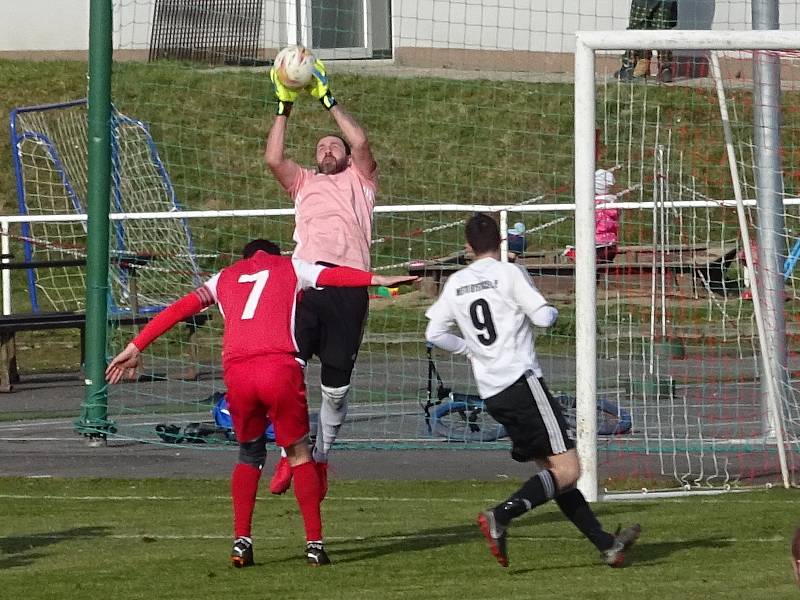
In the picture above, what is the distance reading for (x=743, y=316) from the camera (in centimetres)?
1348

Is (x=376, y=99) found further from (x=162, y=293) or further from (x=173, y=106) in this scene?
(x=162, y=293)

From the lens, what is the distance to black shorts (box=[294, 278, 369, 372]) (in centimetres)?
944

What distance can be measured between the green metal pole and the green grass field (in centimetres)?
138

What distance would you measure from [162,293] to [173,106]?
3.07 metres

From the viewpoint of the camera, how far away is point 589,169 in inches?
400

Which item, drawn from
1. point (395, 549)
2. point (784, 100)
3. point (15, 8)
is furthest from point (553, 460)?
point (15, 8)

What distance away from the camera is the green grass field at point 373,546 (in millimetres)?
7449

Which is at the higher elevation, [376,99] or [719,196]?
[376,99]

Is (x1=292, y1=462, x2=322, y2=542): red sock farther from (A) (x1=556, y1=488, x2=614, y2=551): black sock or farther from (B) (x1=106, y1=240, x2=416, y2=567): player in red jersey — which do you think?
(A) (x1=556, y1=488, x2=614, y2=551): black sock

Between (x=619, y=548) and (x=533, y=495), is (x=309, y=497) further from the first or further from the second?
(x=619, y=548)

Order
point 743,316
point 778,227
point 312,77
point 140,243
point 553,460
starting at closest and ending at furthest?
point 553,460 → point 312,77 → point 778,227 → point 743,316 → point 140,243

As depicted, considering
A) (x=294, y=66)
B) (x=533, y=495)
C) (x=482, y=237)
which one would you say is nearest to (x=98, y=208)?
(x=294, y=66)

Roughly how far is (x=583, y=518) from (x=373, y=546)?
1.31 metres

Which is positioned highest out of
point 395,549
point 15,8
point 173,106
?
point 15,8
